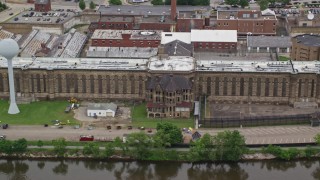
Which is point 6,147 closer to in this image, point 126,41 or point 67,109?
point 67,109

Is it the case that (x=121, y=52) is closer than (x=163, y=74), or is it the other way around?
(x=163, y=74)

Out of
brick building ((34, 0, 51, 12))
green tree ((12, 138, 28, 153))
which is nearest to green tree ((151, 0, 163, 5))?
brick building ((34, 0, 51, 12))

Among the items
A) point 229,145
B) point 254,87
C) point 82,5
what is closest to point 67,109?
point 229,145

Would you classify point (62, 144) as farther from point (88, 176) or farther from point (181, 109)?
point (181, 109)

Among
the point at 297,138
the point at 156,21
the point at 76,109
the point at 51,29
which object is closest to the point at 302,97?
the point at 297,138

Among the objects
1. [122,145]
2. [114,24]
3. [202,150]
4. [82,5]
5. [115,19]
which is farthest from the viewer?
[82,5]

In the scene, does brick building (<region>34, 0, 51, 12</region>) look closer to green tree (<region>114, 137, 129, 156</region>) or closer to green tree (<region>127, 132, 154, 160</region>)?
green tree (<region>114, 137, 129, 156</region>)
